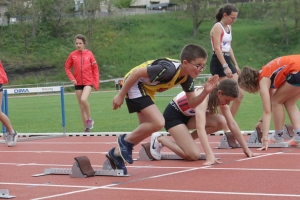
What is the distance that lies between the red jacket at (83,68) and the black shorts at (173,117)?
15.4 ft

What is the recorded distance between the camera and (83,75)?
12211 millimetres

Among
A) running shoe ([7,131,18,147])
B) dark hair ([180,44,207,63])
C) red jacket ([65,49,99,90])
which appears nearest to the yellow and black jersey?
dark hair ([180,44,207,63])

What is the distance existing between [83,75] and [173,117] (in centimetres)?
492

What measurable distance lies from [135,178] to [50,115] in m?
13.7

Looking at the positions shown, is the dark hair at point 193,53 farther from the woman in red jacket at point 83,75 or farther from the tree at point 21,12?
the tree at point 21,12

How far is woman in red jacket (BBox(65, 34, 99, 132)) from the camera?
12047 millimetres

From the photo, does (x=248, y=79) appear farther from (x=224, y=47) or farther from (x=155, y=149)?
(x=224, y=47)

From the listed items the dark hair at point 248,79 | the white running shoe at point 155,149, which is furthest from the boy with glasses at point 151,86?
the dark hair at point 248,79

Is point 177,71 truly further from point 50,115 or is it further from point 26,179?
point 50,115

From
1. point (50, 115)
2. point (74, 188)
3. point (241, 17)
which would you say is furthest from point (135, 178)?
point (241, 17)

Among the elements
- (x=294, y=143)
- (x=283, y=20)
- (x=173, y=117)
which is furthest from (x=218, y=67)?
(x=283, y=20)

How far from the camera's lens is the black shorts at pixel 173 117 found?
24.7ft

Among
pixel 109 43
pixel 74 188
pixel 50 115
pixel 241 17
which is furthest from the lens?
pixel 241 17

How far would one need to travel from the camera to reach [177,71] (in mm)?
6094
